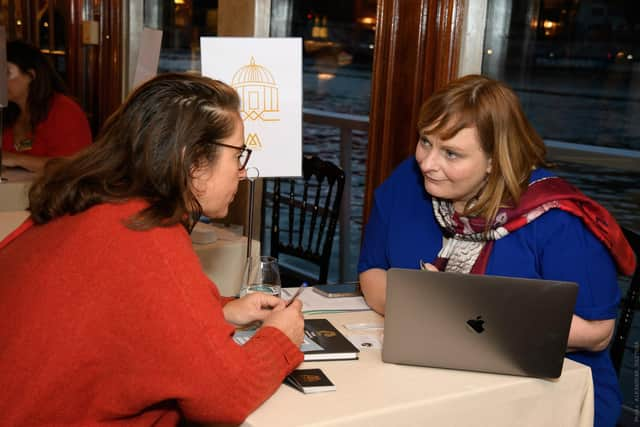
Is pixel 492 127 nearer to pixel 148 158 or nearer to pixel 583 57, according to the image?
pixel 148 158

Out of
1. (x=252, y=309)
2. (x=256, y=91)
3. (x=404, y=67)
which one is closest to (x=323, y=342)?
(x=252, y=309)

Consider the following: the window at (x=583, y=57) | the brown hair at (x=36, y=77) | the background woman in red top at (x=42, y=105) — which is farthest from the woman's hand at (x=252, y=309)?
the brown hair at (x=36, y=77)

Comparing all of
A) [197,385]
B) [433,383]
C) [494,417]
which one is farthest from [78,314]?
[494,417]

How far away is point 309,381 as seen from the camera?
140 cm

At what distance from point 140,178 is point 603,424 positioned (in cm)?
133

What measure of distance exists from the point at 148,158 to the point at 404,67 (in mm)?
1603

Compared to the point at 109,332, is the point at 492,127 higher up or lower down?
higher up

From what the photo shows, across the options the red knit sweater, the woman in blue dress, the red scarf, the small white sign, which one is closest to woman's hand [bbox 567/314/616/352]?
the woman in blue dress

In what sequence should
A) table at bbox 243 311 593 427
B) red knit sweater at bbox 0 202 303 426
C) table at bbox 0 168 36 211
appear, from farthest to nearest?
table at bbox 0 168 36 211 < table at bbox 243 311 593 427 < red knit sweater at bbox 0 202 303 426

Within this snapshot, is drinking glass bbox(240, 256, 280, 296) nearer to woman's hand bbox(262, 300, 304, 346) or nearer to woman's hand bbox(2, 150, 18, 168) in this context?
woman's hand bbox(262, 300, 304, 346)

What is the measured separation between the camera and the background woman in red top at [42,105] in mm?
3773

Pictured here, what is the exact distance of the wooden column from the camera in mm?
2529

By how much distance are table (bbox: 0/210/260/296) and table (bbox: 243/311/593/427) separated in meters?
1.15

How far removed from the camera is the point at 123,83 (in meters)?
4.68
